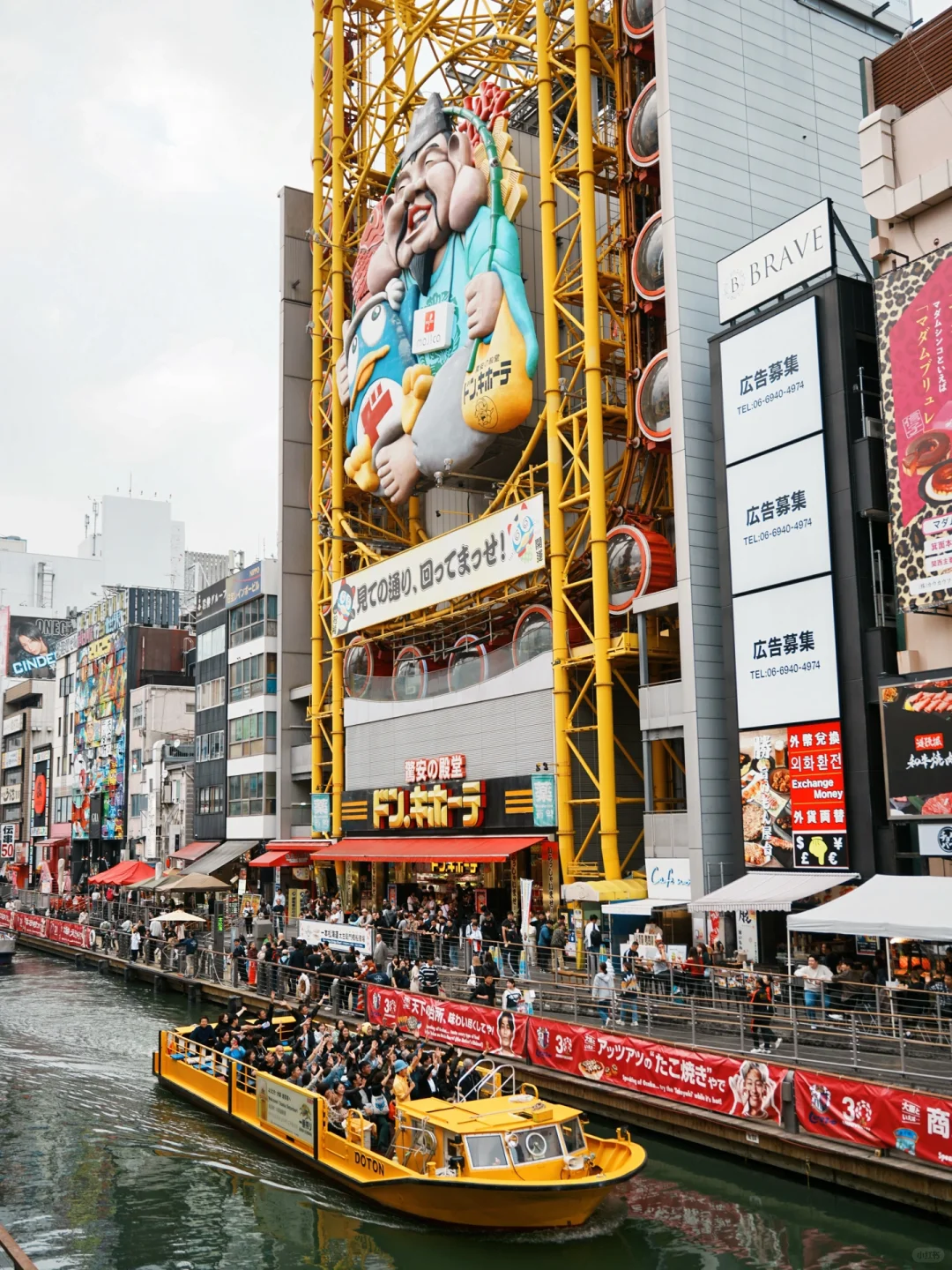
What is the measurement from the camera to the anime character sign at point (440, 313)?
46.8 m

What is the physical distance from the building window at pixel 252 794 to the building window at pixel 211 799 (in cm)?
143

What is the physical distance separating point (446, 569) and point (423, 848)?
11.1 meters

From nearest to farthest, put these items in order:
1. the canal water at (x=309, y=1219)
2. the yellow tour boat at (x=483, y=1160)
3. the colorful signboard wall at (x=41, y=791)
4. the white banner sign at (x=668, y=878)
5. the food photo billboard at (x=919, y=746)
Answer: the canal water at (x=309, y=1219) < the yellow tour boat at (x=483, y=1160) < the food photo billboard at (x=919, y=746) < the white banner sign at (x=668, y=878) < the colorful signboard wall at (x=41, y=791)

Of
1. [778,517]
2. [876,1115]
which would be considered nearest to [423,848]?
[778,517]

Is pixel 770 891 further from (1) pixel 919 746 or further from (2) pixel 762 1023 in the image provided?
(2) pixel 762 1023

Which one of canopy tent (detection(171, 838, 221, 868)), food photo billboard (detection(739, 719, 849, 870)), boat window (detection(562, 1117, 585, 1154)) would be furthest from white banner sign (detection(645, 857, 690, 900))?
canopy tent (detection(171, 838, 221, 868))

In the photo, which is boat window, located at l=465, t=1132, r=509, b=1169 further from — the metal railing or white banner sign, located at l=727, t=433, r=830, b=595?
white banner sign, located at l=727, t=433, r=830, b=595

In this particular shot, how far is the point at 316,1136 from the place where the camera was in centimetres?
2394

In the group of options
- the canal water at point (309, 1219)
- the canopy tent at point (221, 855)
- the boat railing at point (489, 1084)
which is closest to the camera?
the canal water at point (309, 1219)

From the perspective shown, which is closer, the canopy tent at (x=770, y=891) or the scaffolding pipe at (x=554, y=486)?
the canopy tent at (x=770, y=891)

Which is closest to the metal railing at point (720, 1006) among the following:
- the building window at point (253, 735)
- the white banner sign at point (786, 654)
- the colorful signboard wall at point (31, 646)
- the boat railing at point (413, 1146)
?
the boat railing at point (413, 1146)

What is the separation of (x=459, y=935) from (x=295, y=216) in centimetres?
4585

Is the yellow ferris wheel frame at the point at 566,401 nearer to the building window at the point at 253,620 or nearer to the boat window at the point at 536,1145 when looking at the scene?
the building window at the point at 253,620

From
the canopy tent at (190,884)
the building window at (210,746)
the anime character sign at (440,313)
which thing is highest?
the anime character sign at (440,313)
